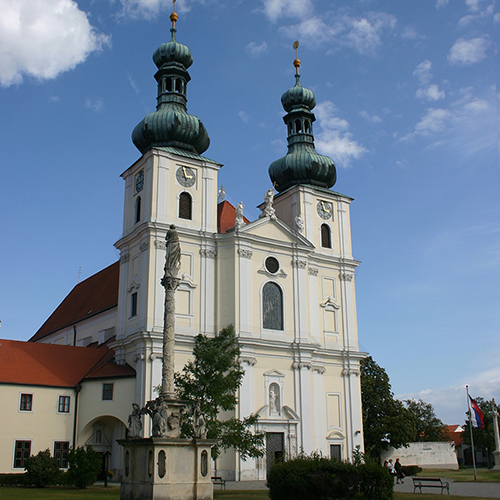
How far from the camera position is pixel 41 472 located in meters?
24.3

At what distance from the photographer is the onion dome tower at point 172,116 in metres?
34.8

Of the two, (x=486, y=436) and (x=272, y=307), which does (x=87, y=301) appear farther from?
(x=486, y=436)

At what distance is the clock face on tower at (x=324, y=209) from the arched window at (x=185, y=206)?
8.98 meters

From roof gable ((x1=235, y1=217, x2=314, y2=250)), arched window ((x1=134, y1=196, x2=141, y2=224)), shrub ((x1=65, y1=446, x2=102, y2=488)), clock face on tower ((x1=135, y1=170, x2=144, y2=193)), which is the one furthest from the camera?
roof gable ((x1=235, y1=217, x2=314, y2=250))

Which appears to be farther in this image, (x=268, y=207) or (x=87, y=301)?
(x=87, y=301)

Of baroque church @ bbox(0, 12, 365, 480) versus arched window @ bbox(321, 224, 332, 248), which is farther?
arched window @ bbox(321, 224, 332, 248)

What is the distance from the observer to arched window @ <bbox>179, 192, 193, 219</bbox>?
33344 mm

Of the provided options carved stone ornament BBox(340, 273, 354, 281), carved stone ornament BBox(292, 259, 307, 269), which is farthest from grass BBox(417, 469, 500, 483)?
carved stone ornament BBox(292, 259, 307, 269)

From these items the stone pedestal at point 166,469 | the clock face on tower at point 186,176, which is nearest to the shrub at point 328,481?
the stone pedestal at point 166,469

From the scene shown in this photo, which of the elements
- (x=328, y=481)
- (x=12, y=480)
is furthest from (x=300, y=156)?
(x=328, y=481)

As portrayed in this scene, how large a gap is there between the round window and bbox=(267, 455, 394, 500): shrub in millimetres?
19671

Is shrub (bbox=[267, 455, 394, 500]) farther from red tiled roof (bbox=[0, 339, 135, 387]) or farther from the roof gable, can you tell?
the roof gable

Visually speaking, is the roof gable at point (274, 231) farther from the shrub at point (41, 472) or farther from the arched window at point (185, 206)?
the shrub at point (41, 472)

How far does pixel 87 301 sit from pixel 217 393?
75.0 feet
